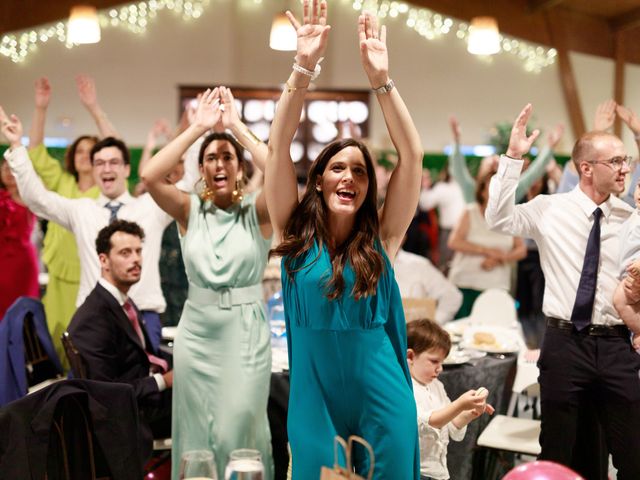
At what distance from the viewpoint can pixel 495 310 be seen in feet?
17.2

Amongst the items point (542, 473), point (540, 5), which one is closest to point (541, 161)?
point (542, 473)

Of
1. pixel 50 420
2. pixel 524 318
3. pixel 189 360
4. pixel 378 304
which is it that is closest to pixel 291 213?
pixel 378 304

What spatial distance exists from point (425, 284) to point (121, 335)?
243cm

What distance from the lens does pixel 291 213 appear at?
8.54 feet

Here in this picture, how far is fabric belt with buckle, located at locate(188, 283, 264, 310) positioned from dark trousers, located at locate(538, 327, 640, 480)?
1.17 metres

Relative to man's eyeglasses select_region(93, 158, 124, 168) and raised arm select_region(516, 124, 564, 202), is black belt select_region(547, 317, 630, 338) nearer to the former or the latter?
raised arm select_region(516, 124, 564, 202)

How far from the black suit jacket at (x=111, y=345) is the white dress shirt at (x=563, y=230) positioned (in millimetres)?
1482

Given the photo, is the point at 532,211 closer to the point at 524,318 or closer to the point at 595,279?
the point at 595,279

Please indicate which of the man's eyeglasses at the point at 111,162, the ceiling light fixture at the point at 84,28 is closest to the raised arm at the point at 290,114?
the man's eyeglasses at the point at 111,162

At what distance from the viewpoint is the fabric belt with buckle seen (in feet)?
11.6

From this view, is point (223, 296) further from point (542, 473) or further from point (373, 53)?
point (542, 473)

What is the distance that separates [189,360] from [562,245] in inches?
59.0

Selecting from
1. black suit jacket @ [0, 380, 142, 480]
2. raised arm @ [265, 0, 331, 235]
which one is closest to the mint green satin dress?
black suit jacket @ [0, 380, 142, 480]

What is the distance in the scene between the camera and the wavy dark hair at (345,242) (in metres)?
2.43
